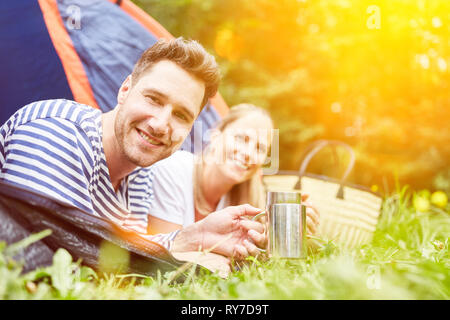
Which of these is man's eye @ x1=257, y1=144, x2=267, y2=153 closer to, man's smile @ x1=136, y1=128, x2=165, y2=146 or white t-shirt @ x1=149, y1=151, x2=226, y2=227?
white t-shirt @ x1=149, y1=151, x2=226, y2=227

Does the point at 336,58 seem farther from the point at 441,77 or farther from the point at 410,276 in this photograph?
the point at 410,276

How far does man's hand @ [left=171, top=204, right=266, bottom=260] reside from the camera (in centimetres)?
104

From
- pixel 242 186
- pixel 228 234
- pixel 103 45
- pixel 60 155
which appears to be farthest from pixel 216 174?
pixel 60 155

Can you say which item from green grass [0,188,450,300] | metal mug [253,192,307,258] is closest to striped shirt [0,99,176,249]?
green grass [0,188,450,300]

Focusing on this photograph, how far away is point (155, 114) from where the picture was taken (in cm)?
106

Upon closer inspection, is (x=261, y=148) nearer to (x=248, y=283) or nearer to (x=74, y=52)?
(x=74, y=52)

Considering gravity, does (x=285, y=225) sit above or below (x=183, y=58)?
below

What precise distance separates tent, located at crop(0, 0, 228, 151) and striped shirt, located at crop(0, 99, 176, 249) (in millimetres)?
219

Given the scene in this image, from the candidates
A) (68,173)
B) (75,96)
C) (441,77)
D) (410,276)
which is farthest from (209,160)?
(441,77)

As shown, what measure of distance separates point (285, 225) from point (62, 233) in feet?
1.50

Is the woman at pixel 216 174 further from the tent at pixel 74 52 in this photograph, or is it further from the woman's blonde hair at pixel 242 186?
the tent at pixel 74 52
